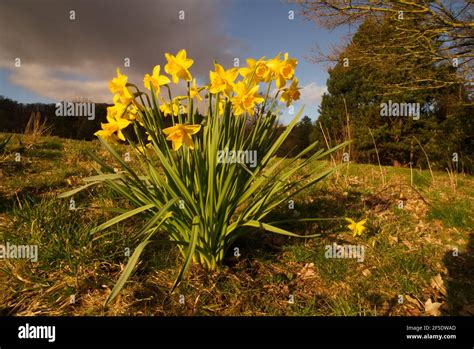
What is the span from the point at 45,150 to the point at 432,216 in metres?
4.65

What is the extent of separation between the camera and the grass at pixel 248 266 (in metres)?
1.83

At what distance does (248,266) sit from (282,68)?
137cm

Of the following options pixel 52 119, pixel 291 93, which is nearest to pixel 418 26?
pixel 291 93

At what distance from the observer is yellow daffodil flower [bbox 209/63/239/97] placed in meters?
1.85

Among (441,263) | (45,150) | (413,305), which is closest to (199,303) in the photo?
(413,305)

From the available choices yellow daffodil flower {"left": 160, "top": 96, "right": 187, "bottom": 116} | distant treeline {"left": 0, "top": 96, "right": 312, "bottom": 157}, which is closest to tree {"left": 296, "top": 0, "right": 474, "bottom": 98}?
distant treeline {"left": 0, "top": 96, "right": 312, "bottom": 157}

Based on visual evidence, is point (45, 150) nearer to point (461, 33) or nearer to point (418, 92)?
point (461, 33)

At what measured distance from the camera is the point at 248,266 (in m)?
2.28

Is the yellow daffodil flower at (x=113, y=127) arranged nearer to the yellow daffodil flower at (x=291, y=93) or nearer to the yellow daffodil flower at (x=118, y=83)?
the yellow daffodil flower at (x=118, y=83)

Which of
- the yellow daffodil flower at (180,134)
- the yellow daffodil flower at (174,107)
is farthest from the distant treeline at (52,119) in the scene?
the yellow daffodil flower at (180,134)

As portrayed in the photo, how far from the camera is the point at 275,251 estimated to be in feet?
8.25

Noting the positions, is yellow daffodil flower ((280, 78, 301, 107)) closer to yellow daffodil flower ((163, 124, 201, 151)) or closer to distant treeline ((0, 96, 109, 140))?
yellow daffodil flower ((163, 124, 201, 151))

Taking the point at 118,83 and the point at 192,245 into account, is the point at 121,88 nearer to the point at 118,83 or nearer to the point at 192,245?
the point at 118,83

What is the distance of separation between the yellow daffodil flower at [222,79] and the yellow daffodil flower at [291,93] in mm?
468
